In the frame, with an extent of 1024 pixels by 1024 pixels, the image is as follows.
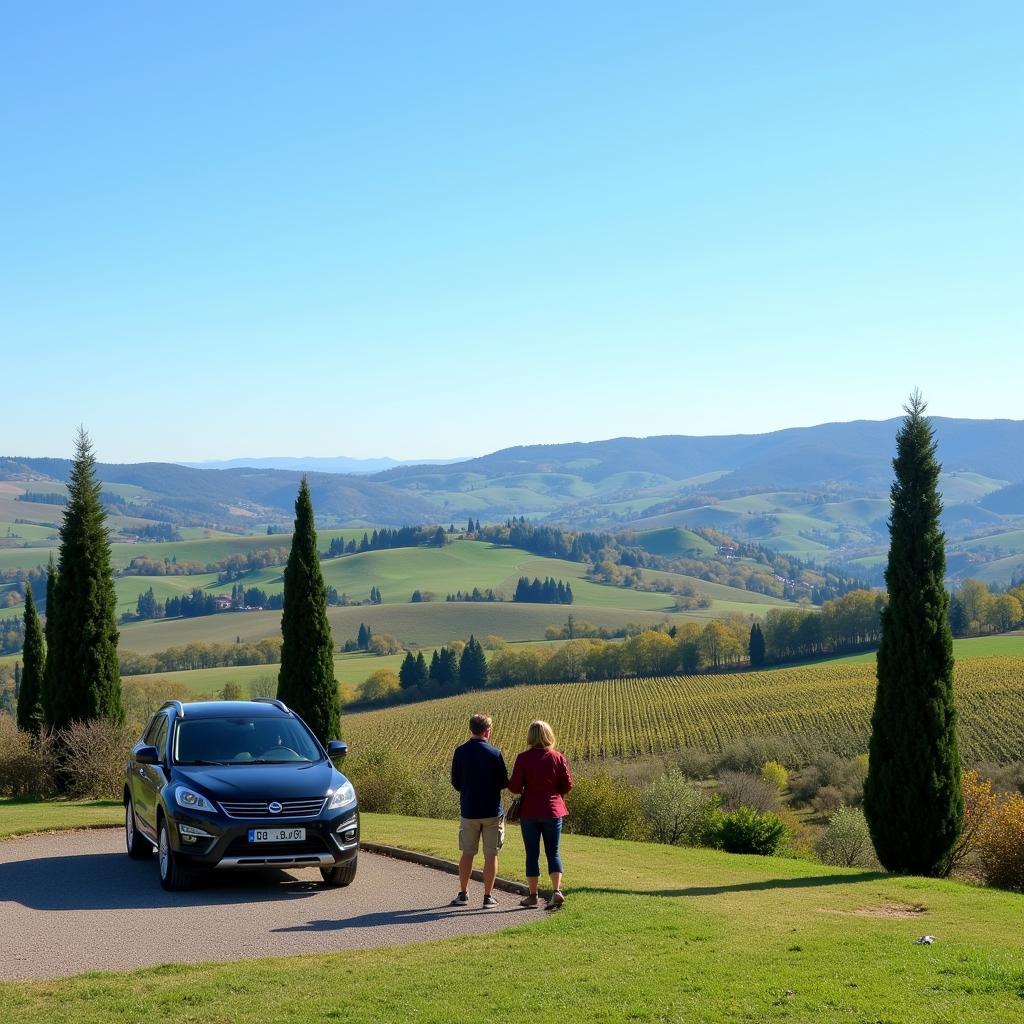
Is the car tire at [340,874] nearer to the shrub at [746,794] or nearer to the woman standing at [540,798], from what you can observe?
the woman standing at [540,798]

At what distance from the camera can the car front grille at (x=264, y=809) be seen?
12.1 meters

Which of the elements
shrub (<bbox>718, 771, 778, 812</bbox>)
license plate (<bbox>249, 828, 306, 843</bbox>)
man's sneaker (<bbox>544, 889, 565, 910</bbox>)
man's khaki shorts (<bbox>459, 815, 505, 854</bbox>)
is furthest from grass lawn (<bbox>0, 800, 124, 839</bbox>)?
shrub (<bbox>718, 771, 778, 812</bbox>)

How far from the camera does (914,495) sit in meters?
20.3

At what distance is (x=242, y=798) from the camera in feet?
39.8

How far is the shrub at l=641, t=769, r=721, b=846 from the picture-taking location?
36906 mm

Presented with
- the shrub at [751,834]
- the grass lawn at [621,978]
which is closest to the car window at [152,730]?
the grass lawn at [621,978]

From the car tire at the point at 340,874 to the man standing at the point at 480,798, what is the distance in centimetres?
152

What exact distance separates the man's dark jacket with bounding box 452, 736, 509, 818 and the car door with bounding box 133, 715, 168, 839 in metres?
3.77

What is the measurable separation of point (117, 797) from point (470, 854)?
52.5 feet

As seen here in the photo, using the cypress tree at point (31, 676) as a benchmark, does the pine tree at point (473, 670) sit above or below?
below

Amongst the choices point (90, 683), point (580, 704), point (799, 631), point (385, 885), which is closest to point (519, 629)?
point (799, 631)

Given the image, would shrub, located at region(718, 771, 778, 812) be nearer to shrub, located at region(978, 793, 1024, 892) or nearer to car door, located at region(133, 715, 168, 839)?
shrub, located at region(978, 793, 1024, 892)

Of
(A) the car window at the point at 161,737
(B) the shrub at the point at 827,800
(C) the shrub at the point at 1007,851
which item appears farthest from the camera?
(B) the shrub at the point at 827,800

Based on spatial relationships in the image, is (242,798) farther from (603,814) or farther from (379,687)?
(379,687)
